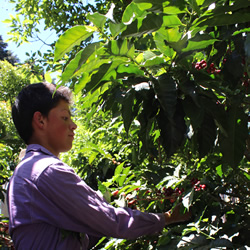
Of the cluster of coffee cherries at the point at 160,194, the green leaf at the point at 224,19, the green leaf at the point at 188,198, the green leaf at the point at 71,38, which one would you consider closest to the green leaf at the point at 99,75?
the green leaf at the point at 71,38

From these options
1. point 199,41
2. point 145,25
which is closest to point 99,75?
point 145,25

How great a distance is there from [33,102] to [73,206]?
63cm

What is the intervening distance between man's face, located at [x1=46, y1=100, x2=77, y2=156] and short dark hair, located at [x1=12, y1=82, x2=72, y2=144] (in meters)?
0.04

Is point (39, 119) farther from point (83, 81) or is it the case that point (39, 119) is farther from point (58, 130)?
point (83, 81)

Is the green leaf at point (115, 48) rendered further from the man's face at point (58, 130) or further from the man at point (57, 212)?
the man's face at point (58, 130)

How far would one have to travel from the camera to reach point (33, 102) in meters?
1.71

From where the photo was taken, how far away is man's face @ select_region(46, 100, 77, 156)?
1680mm

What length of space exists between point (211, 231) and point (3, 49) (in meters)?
35.8

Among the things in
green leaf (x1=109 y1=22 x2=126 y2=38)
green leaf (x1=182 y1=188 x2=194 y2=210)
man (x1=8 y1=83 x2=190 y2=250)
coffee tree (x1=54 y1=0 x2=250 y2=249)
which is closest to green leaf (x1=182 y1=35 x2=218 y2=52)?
coffee tree (x1=54 y1=0 x2=250 y2=249)

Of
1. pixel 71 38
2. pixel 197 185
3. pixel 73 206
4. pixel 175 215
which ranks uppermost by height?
pixel 71 38

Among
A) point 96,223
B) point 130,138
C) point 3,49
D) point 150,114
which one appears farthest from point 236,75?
point 3,49

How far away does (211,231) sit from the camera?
62.7 inches

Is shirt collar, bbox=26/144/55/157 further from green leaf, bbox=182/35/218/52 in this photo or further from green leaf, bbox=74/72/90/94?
green leaf, bbox=182/35/218/52

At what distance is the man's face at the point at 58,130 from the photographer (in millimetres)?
1680
